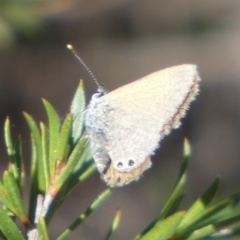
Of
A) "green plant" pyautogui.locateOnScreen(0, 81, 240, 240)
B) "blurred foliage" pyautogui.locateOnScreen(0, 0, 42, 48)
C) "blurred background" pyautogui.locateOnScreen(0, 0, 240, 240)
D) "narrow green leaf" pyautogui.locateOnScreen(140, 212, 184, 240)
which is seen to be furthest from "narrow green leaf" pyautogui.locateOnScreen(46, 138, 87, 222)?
"blurred background" pyautogui.locateOnScreen(0, 0, 240, 240)

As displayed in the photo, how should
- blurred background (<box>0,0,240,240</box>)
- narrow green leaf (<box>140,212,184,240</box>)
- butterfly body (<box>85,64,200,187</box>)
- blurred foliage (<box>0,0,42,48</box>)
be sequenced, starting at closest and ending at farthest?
narrow green leaf (<box>140,212,184,240</box>) → butterfly body (<box>85,64,200,187</box>) → blurred foliage (<box>0,0,42,48</box>) → blurred background (<box>0,0,240,240</box>)

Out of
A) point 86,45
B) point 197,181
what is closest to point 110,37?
point 86,45

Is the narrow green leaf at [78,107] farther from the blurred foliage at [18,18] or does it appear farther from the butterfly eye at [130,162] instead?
the blurred foliage at [18,18]

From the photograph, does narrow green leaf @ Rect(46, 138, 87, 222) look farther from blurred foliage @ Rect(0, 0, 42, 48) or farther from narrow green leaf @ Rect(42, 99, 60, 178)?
blurred foliage @ Rect(0, 0, 42, 48)

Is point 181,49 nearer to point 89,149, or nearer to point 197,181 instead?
point 197,181

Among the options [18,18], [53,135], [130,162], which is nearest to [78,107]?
[53,135]

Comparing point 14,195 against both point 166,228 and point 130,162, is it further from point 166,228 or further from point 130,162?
point 130,162

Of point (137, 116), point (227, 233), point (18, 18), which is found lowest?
point (227, 233)
